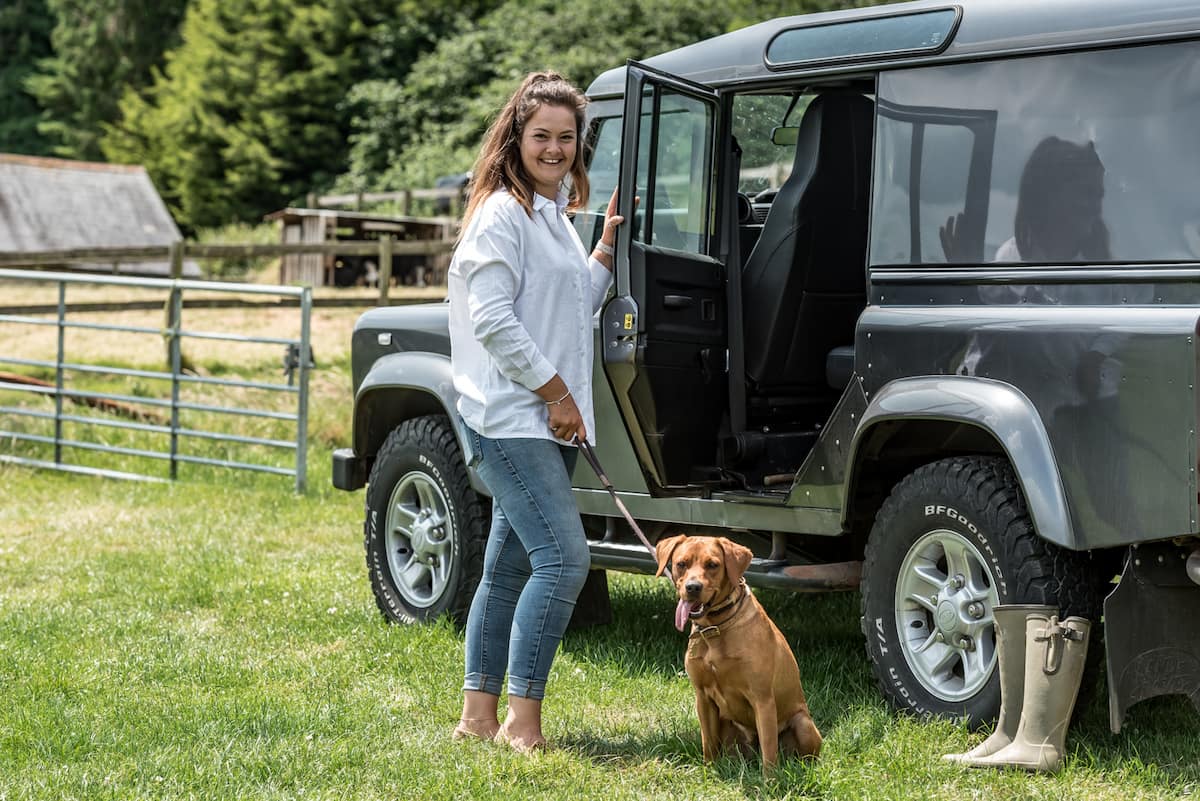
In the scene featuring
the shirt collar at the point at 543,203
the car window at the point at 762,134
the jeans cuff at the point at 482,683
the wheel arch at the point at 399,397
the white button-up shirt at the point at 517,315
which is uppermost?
the car window at the point at 762,134

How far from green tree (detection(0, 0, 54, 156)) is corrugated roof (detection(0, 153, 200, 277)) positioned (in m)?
23.4

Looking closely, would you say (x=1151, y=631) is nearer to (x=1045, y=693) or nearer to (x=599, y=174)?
(x=1045, y=693)

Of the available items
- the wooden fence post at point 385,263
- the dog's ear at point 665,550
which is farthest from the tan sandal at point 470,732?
the wooden fence post at point 385,263

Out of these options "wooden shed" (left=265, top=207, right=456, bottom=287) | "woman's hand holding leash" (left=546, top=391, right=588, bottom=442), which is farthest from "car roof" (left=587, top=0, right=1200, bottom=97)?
"wooden shed" (left=265, top=207, right=456, bottom=287)

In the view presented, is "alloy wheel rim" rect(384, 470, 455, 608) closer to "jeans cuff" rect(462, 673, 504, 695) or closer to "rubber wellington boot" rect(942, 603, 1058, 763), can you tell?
"jeans cuff" rect(462, 673, 504, 695)

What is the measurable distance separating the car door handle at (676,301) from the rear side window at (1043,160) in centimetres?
79

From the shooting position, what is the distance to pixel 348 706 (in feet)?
17.9

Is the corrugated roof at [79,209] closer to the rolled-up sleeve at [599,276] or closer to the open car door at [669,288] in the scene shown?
the open car door at [669,288]

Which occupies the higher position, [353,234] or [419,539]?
[353,234]

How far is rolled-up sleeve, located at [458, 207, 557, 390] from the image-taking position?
4543 mm

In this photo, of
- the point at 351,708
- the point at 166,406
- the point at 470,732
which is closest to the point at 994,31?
the point at 470,732

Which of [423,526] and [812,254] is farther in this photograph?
[423,526]

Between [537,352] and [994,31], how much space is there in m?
1.84

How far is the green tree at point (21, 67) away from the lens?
56.6 meters
